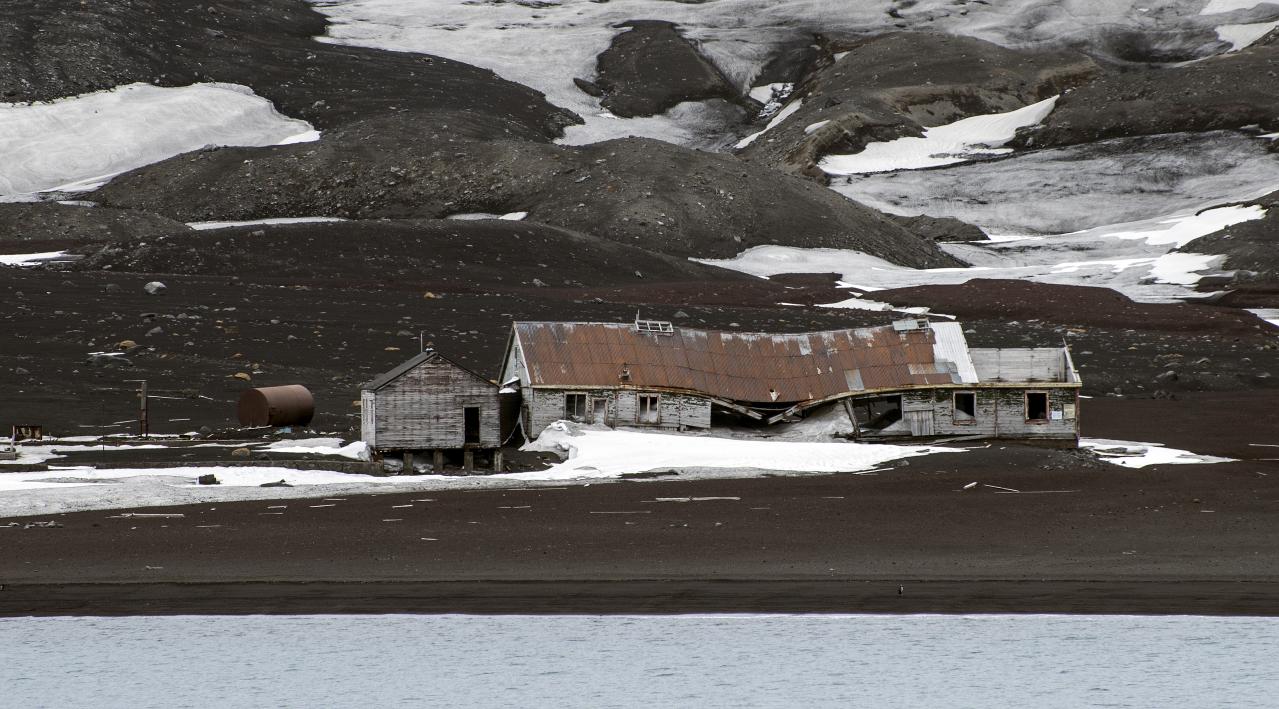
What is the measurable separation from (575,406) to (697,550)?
42.8ft

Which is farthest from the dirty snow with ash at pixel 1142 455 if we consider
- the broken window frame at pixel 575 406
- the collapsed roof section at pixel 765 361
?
the broken window frame at pixel 575 406

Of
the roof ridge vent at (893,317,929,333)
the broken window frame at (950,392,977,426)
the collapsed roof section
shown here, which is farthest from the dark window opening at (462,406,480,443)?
the broken window frame at (950,392,977,426)

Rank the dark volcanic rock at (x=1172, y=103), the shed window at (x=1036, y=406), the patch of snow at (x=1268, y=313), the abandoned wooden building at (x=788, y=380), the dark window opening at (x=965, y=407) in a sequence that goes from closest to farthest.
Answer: the abandoned wooden building at (x=788, y=380) → the shed window at (x=1036, y=406) → the dark window opening at (x=965, y=407) → the patch of snow at (x=1268, y=313) → the dark volcanic rock at (x=1172, y=103)

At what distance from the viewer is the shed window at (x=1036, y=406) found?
38.8m

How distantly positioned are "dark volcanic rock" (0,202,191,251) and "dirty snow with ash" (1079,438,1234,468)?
58334 mm

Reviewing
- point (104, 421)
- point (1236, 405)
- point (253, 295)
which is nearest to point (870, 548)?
point (104, 421)

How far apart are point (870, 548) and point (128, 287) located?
4391 centimetres

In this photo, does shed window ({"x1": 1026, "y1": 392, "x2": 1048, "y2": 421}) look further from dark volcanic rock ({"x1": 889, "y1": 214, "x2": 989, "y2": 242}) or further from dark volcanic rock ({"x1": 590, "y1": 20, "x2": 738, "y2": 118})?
dark volcanic rock ({"x1": 590, "y1": 20, "x2": 738, "y2": 118})

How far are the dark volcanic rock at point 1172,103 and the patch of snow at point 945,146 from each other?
1935 mm

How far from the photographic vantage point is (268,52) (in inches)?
5497

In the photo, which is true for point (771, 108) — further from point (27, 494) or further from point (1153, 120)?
point (27, 494)

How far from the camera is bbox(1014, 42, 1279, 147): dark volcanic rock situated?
118812 mm

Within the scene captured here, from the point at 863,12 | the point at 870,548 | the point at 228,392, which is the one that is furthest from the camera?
the point at 863,12

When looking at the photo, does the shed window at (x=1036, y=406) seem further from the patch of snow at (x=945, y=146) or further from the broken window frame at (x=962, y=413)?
the patch of snow at (x=945, y=146)
